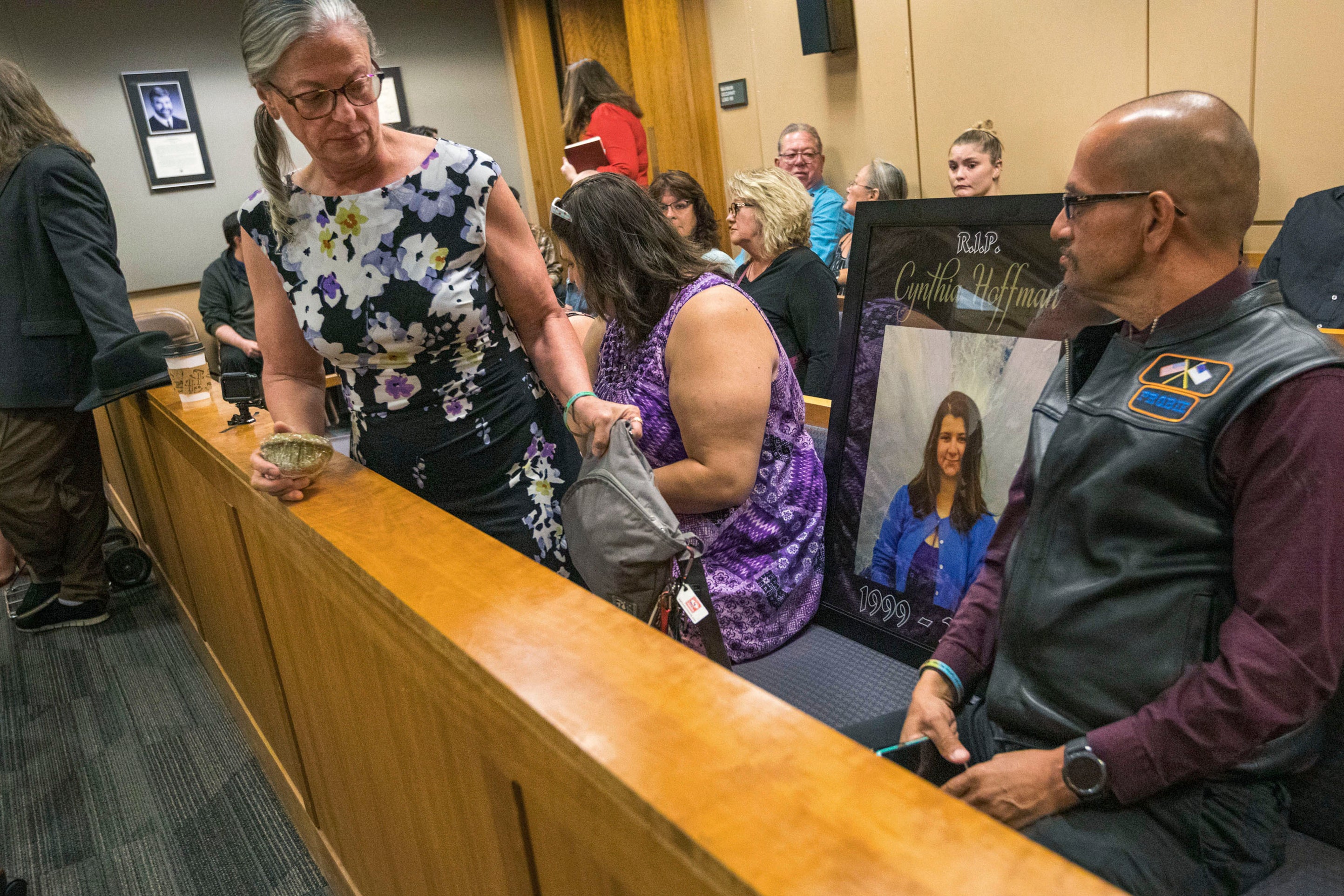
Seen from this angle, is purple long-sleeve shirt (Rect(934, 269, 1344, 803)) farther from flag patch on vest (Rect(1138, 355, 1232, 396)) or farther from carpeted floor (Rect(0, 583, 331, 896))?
carpeted floor (Rect(0, 583, 331, 896))

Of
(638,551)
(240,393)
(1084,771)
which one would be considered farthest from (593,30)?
(1084,771)

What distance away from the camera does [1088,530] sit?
1.08 m

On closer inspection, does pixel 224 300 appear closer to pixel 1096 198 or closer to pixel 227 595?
pixel 227 595

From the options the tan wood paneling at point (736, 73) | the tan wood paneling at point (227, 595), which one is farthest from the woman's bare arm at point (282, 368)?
the tan wood paneling at point (736, 73)

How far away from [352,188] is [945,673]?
1.16 m

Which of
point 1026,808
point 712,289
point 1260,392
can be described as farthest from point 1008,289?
point 1026,808

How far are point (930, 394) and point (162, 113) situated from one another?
235 inches

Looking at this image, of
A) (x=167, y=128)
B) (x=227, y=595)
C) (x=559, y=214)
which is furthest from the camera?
(x=167, y=128)

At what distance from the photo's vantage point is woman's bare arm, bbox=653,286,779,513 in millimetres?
1627

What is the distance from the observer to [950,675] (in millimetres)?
1312

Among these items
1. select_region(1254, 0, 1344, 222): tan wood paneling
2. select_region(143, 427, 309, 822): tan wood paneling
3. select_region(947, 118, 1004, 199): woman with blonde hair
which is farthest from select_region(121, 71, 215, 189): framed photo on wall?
select_region(1254, 0, 1344, 222): tan wood paneling

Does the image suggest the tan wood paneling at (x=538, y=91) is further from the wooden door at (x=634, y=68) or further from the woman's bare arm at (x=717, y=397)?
the woman's bare arm at (x=717, y=397)

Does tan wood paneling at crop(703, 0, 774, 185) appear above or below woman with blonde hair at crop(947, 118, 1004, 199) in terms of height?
above

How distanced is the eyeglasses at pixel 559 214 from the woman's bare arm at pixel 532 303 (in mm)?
170
